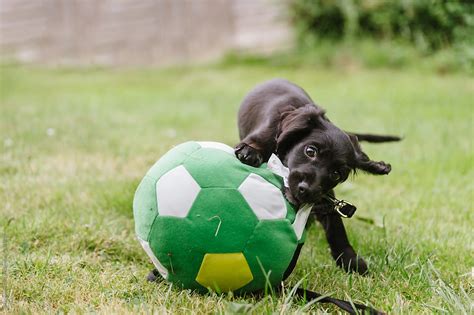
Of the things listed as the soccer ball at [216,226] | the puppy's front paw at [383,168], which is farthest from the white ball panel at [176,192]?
the puppy's front paw at [383,168]

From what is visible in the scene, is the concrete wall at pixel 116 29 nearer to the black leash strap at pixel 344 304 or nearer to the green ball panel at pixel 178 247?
the green ball panel at pixel 178 247

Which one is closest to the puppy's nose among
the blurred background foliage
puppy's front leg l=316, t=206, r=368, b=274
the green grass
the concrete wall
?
the green grass

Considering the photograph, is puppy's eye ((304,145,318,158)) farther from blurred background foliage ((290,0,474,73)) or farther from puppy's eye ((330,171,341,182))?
blurred background foliage ((290,0,474,73))

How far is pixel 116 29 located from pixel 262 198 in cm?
1052

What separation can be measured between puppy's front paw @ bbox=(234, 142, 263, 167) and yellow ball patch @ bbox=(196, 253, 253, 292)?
596mm

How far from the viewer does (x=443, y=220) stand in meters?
3.70

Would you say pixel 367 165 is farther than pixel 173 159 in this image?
Yes

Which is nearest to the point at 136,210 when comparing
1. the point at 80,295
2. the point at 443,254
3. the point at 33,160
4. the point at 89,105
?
the point at 80,295

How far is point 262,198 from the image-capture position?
95.9 inches

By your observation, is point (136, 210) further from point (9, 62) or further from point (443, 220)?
point (9, 62)

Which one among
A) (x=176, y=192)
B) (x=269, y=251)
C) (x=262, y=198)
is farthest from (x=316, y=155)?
(x=176, y=192)

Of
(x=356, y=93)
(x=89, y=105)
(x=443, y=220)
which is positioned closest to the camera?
(x=443, y=220)

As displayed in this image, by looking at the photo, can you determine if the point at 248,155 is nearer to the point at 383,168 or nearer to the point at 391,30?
the point at 383,168

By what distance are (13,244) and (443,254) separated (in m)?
1.99
